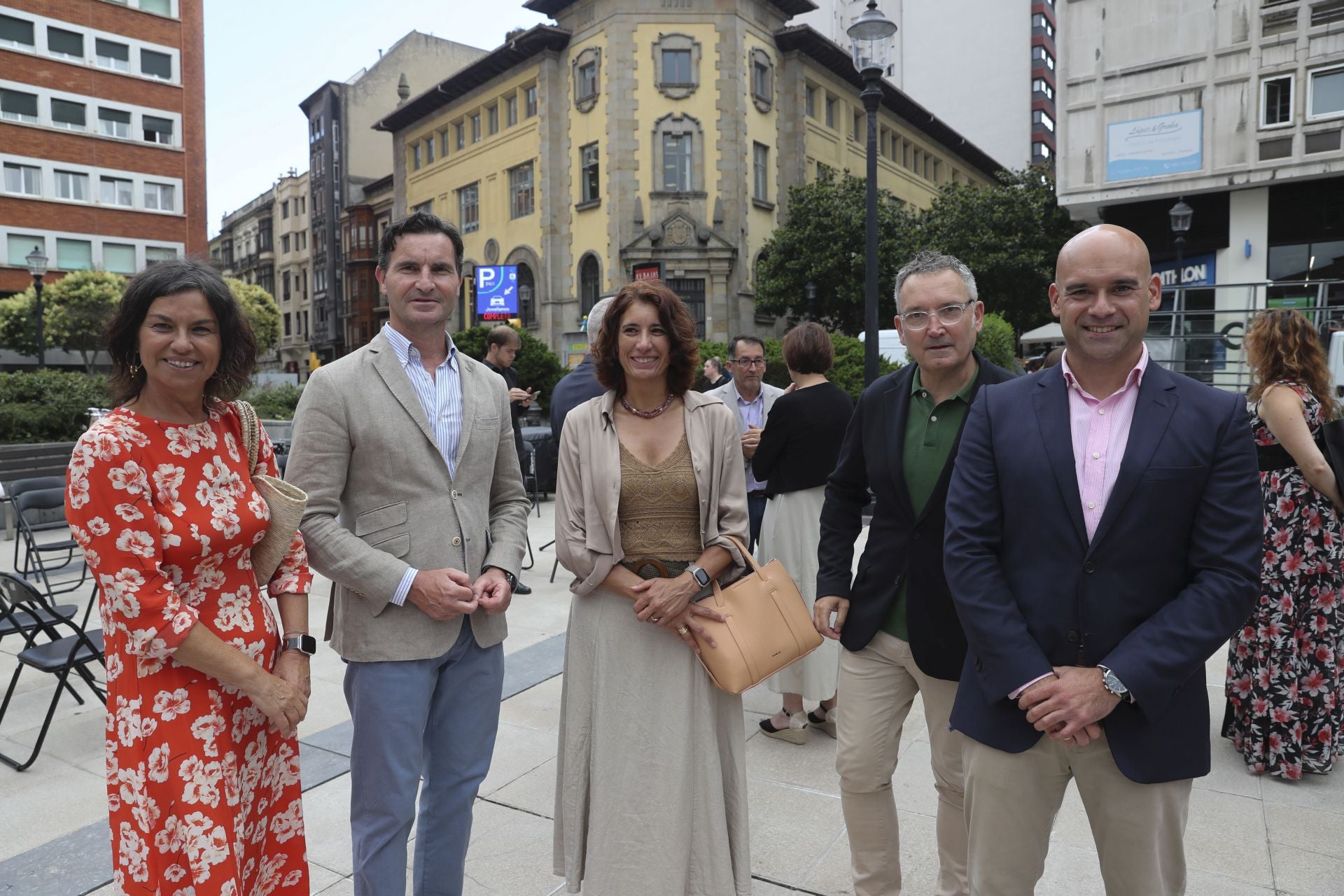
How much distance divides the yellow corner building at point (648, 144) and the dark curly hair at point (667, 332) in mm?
26629

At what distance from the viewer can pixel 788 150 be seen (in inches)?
1388

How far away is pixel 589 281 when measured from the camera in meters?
34.5

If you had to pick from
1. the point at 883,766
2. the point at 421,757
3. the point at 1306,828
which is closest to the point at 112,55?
the point at 421,757

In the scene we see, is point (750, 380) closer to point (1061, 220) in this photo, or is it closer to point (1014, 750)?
point (1014, 750)

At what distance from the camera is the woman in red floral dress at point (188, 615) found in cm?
200

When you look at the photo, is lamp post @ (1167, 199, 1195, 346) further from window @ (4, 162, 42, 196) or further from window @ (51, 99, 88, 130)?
window @ (4, 162, 42, 196)

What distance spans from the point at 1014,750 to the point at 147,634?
2.07 meters

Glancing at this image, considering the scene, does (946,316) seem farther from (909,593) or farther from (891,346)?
(891,346)

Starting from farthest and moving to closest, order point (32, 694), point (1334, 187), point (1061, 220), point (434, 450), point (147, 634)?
1. point (1061, 220)
2. point (1334, 187)
3. point (32, 694)
4. point (434, 450)
5. point (147, 634)

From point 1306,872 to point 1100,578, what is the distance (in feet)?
7.05

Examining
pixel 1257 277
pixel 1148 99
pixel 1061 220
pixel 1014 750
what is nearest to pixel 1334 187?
pixel 1257 277

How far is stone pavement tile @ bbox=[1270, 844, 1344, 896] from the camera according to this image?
3053 millimetres

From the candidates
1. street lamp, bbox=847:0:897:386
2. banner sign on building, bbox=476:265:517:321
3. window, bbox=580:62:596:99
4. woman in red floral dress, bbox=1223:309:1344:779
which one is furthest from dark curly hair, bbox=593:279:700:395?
window, bbox=580:62:596:99

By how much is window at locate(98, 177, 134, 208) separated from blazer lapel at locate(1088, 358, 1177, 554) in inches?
1833
